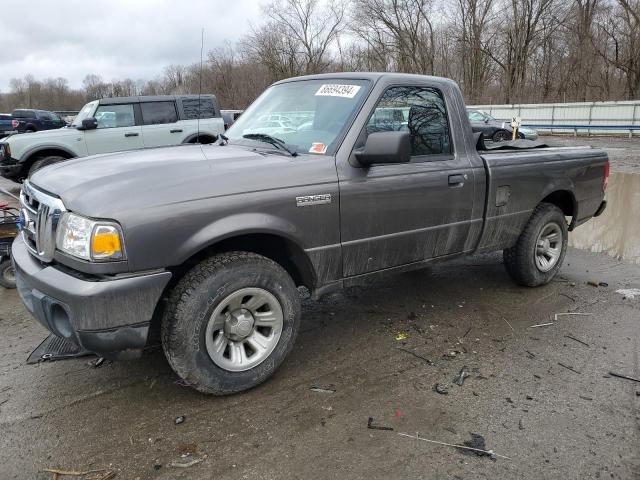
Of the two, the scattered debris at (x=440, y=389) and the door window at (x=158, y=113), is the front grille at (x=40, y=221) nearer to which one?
the scattered debris at (x=440, y=389)

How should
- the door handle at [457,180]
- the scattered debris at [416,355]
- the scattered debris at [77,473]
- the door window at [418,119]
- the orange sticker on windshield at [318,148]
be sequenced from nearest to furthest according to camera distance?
the scattered debris at [77,473], the orange sticker on windshield at [318,148], the scattered debris at [416,355], the door window at [418,119], the door handle at [457,180]

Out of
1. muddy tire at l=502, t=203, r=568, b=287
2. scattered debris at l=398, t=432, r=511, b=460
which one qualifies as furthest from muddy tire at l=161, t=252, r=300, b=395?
muddy tire at l=502, t=203, r=568, b=287

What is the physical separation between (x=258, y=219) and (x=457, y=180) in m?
1.77

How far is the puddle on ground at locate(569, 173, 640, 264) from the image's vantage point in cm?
633

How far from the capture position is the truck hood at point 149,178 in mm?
2602

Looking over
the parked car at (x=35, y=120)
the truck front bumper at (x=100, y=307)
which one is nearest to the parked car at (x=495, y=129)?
the truck front bumper at (x=100, y=307)

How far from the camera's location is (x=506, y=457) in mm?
2545

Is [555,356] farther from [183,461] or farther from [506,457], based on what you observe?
[183,461]

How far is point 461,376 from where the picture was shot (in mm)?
3318

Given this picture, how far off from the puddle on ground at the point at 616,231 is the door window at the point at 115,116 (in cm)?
909

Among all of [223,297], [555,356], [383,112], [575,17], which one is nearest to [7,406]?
[223,297]

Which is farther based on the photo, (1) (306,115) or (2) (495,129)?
(2) (495,129)

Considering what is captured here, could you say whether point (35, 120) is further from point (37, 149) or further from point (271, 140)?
point (271, 140)

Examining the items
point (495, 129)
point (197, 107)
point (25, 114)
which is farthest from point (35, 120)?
point (495, 129)
